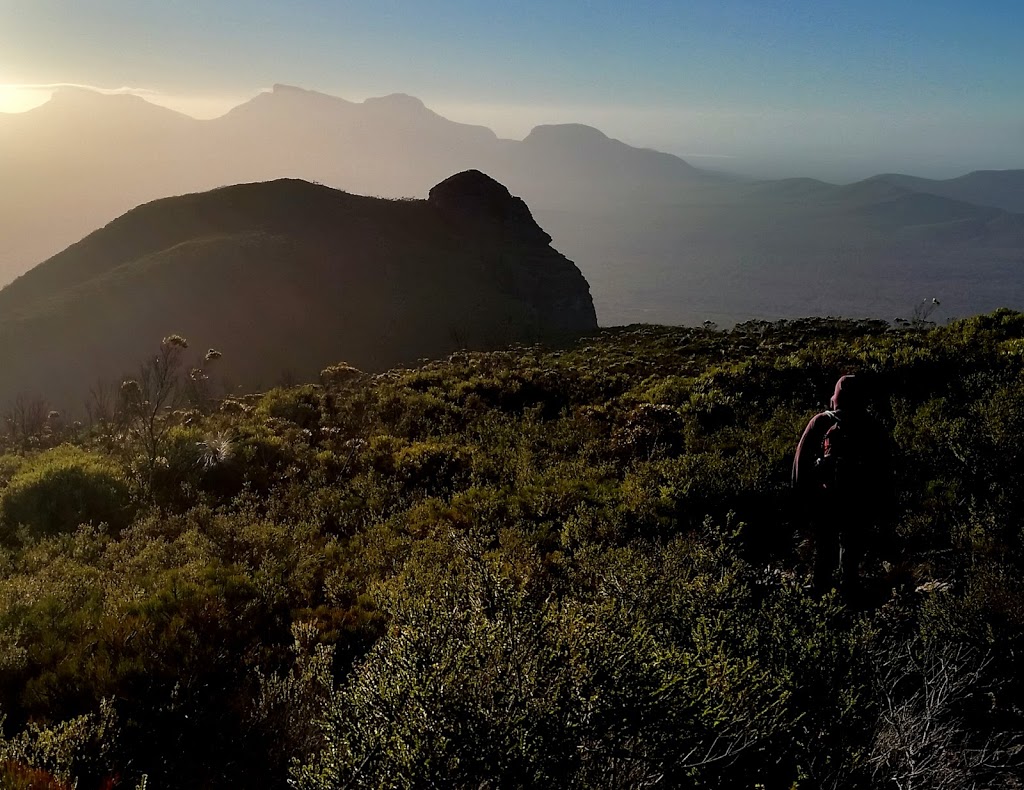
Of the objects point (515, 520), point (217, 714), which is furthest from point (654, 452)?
point (217, 714)

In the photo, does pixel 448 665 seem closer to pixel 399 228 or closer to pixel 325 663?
pixel 325 663

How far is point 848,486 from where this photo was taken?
5.17 meters

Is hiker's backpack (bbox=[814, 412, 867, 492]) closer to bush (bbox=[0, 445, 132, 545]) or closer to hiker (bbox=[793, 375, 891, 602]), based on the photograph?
hiker (bbox=[793, 375, 891, 602])

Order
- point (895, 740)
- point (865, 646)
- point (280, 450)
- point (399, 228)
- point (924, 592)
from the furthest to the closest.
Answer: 1. point (399, 228)
2. point (280, 450)
3. point (924, 592)
4. point (865, 646)
5. point (895, 740)

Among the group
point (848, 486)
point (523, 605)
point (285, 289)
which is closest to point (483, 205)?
point (285, 289)

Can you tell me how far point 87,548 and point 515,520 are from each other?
5.04 metres

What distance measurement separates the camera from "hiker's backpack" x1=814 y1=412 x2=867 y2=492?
517 cm

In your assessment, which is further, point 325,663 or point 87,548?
point 87,548

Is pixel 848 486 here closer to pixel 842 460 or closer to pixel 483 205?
pixel 842 460

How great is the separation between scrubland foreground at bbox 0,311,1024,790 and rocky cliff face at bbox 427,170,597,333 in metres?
50.6

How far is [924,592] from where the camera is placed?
16.8 feet

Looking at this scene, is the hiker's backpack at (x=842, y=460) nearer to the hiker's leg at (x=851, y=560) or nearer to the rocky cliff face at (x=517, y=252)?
the hiker's leg at (x=851, y=560)

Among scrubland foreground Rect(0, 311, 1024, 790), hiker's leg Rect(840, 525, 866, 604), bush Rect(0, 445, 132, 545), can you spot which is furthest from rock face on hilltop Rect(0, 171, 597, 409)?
hiker's leg Rect(840, 525, 866, 604)

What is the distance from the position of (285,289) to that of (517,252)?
27684 millimetres
